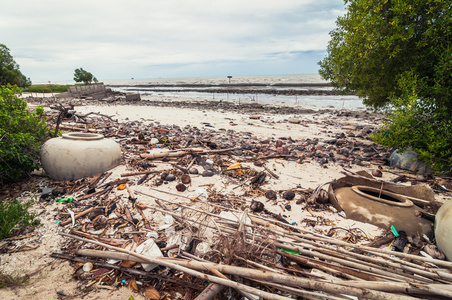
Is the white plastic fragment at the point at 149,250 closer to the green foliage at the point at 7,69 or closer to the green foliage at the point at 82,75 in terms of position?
the green foliage at the point at 7,69

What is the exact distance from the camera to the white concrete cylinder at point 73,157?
5066 mm

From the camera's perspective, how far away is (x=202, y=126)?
12055mm

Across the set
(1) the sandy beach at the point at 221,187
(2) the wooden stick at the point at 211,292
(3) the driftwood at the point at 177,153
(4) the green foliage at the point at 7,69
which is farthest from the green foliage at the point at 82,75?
(2) the wooden stick at the point at 211,292

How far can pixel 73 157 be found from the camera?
16.7 ft

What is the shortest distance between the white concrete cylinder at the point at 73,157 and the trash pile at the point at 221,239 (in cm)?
21

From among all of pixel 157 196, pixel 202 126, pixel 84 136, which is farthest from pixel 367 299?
pixel 202 126

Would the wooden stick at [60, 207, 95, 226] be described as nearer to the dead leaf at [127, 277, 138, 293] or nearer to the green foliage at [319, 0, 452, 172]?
the dead leaf at [127, 277, 138, 293]

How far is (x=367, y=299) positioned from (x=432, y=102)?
20.0 ft

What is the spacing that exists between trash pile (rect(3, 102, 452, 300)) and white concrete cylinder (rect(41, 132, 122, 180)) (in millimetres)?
212

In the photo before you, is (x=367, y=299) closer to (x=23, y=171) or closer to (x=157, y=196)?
(x=157, y=196)

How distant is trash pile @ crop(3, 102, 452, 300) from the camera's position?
7.78 ft

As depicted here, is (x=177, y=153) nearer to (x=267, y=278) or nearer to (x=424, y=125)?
(x=267, y=278)

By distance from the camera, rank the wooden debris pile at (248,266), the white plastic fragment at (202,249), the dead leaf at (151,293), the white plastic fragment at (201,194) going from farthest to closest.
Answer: the white plastic fragment at (201,194)
the white plastic fragment at (202,249)
the dead leaf at (151,293)
the wooden debris pile at (248,266)

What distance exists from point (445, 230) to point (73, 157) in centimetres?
724
